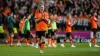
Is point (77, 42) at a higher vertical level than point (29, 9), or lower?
lower

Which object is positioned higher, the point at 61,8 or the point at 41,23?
the point at 61,8

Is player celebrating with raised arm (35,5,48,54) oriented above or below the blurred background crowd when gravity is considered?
below

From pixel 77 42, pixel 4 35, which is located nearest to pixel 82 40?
pixel 77 42

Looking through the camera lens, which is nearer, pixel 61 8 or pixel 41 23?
pixel 41 23

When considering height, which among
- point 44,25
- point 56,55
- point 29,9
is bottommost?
point 56,55

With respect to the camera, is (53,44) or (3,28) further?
(3,28)

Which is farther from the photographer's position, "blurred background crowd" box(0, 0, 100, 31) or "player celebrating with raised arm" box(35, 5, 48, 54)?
"blurred background crowd" box(0, 0, 100, 31)

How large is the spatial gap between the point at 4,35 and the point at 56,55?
1617 centimetres

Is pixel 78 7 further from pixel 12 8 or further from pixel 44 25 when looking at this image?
pixel 44 25

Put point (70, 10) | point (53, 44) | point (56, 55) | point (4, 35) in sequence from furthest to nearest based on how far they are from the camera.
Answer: point (70, 10) < point (4, 35) < point (53, 44) < point (56, 55)

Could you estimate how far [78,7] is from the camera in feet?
136

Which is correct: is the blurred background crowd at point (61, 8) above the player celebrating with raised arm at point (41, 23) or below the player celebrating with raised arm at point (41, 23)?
above

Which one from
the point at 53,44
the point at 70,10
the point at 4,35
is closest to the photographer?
the point at 53,44

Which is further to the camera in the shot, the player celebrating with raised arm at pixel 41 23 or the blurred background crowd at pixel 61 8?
the blurred background crowd at pixel 61 8
